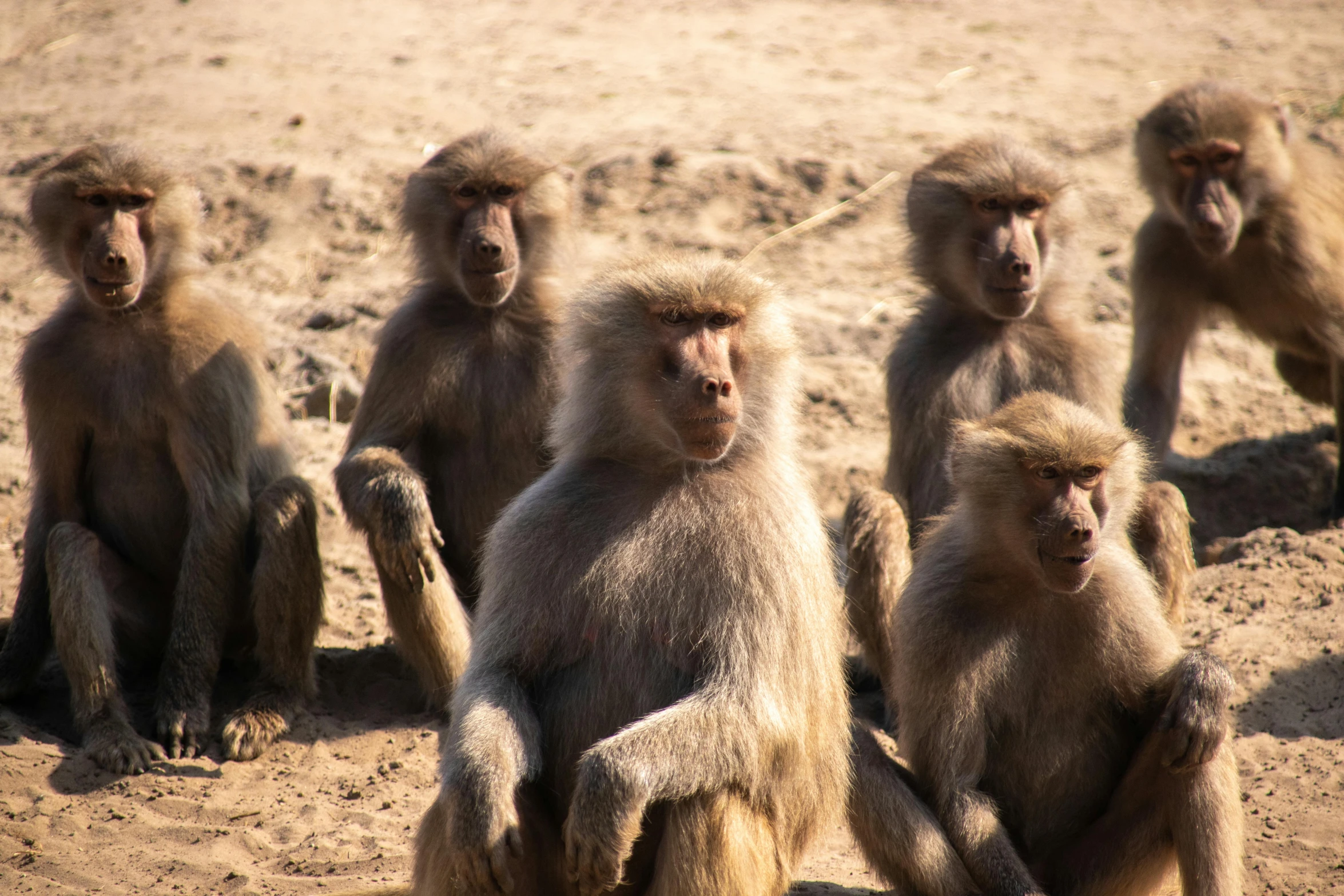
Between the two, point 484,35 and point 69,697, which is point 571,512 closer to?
point 69,697

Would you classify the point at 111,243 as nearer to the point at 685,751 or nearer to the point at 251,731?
the point at 251,731

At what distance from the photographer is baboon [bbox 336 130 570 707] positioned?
14.3ft

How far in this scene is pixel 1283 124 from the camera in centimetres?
554

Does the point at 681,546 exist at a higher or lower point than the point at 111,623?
higher

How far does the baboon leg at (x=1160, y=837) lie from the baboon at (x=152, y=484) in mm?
2483

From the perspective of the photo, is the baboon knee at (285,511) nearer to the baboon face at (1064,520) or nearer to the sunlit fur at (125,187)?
the sunlit fur at (125,187)

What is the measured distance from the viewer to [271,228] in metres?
7.11

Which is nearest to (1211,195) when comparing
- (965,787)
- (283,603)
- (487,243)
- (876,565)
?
(876,565)

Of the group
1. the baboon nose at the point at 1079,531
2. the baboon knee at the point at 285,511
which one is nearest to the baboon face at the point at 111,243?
→ the baboon knee at the point at 285,511

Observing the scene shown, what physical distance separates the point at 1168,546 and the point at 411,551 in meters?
2.29

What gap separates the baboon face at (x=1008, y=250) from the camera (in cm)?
448

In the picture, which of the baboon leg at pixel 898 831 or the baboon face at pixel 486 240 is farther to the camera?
the baboon face at pixel 486 240

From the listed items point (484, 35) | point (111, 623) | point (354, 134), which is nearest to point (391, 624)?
point (111, 623)

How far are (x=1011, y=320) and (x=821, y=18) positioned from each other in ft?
17.9
